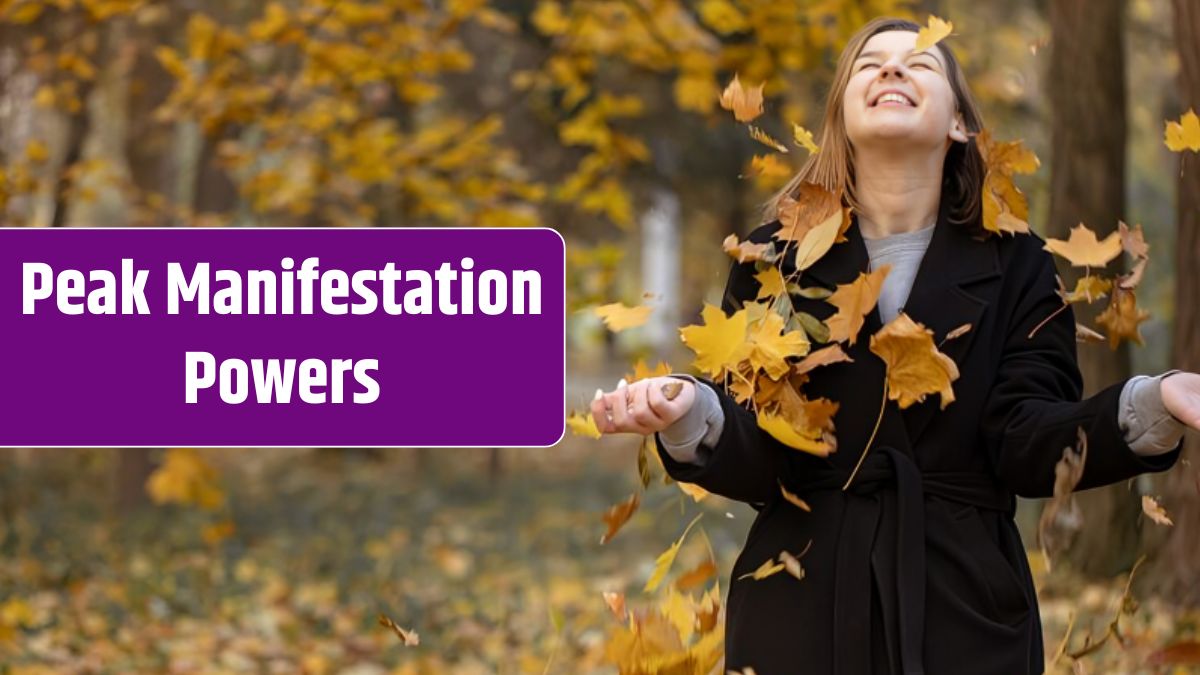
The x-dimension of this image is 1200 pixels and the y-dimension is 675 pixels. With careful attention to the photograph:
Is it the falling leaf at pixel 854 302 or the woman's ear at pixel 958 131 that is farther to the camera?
the woman's ear at pixel 958 131

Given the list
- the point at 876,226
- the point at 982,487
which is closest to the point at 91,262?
the point at 876,226

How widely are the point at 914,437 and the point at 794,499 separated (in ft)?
0.66

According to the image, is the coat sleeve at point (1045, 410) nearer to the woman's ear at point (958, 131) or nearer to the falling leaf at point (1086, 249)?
the falling leaf at point (1086, 249)

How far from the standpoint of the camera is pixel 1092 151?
7.05 meters

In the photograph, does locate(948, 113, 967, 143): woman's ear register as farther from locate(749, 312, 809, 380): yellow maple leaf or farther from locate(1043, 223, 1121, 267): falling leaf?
locate(749, 312, 809, 380): yellow maple leaf

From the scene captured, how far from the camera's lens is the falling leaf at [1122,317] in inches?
112

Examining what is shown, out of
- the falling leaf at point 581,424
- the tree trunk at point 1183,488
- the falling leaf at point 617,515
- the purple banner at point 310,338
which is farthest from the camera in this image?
the tree trunk at point 1183,488

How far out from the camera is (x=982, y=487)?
252cm

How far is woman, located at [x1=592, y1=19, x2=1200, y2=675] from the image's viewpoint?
94.8 inches

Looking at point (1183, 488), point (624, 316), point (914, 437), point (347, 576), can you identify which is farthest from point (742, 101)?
point (347, 576)

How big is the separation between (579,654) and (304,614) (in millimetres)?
2152

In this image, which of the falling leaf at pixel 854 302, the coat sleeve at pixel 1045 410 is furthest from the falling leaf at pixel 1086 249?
the falling leaf at pixel 854 302

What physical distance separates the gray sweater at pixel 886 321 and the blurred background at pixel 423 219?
0.23 metres

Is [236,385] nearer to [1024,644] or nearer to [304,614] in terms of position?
[1024,644]
